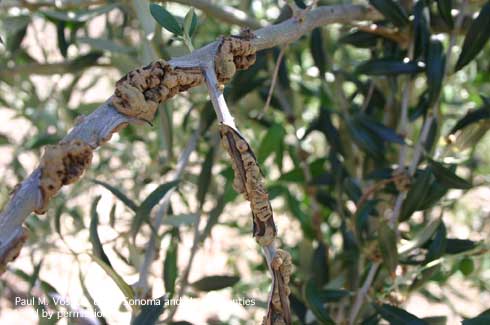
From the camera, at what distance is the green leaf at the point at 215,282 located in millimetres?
753

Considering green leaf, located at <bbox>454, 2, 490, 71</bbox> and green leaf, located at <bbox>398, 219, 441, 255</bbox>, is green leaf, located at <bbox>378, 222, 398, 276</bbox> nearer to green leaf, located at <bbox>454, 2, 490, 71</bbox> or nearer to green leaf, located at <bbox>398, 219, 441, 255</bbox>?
green leaf, located at <bbox>398, 219, 441, 255</bbox>

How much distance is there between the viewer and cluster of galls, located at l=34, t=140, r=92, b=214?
360mm

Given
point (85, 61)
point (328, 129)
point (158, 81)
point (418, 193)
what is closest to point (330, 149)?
point (328, 129)

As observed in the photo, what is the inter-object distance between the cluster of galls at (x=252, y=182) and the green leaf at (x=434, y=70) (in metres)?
0.33

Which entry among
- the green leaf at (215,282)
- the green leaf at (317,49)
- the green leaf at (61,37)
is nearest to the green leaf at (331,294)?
the green leaf at (215,282)

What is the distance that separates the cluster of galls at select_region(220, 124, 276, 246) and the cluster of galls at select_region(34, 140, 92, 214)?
0.10 m

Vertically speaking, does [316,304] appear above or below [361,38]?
below

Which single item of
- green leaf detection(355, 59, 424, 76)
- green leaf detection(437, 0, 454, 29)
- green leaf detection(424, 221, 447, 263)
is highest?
green leaf detection(437, 0, 454, 29)

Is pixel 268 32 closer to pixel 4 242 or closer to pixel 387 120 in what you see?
pixel 4 242

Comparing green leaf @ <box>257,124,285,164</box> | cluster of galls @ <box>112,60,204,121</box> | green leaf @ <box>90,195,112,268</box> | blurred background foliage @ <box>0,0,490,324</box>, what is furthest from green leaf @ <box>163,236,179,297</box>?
cluster of galls @ <box>112,60,204,121</box>

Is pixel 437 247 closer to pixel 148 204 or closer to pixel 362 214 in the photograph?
pixel 362 214

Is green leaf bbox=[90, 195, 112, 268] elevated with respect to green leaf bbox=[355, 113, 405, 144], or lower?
elevated

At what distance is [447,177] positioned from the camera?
65cm

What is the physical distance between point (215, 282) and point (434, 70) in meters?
0.33
